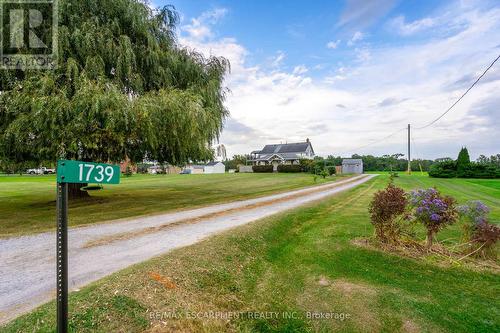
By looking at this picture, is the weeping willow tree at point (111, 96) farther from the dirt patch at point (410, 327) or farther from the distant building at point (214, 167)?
the distant building at point (214, 167)

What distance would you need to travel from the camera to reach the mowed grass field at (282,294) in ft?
11.3

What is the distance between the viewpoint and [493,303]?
420 cm

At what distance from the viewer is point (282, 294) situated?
463 centimetres

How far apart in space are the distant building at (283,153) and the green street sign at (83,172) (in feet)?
183

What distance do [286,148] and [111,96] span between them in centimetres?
5557

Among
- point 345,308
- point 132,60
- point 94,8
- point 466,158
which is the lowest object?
point 345,308

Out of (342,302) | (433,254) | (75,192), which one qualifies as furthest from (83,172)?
(75,192)

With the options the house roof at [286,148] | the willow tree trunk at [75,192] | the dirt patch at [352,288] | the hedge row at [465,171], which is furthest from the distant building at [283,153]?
the dirt patch at [352,288]

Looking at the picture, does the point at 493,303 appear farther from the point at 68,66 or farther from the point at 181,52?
the point at 181,52

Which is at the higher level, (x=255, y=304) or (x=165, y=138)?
(x=165, y=138)

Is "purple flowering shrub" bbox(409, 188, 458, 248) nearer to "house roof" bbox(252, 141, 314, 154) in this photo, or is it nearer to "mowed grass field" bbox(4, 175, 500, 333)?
"mowed grass field" bbox(4, 175, 500, 333)

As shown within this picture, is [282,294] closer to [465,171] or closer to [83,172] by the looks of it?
[83,172]

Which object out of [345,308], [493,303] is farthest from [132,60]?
[493,303]

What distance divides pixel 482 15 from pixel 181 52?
1332 centimetres
